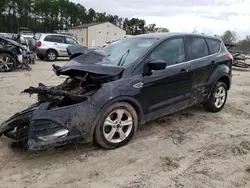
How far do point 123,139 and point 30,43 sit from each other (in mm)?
13667

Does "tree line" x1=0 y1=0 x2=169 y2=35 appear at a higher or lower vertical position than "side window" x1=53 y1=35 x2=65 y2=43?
higher

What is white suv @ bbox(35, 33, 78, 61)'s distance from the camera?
1489cm

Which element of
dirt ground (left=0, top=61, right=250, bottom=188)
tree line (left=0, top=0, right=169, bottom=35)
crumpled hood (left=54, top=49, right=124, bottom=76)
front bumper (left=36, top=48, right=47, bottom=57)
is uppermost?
tree line (left=0, top=0, right=169, bottom=35)

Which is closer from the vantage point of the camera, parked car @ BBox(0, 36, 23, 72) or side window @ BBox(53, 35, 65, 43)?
parked car @ BBox(0, 36, 23, 72)

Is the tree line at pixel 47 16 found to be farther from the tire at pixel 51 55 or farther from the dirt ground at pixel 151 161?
the dirt ground at pixel 151 161

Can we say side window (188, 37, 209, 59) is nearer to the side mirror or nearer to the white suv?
the side mirror

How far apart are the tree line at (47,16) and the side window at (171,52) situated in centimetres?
5351

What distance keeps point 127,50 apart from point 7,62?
7.90m

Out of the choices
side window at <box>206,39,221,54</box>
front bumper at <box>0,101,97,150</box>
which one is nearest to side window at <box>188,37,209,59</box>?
side window at <box>206,39,221,54</box>

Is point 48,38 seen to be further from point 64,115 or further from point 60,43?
point 64,115

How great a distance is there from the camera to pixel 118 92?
3.31 metres

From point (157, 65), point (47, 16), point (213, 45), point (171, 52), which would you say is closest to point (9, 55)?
point (171, 52)

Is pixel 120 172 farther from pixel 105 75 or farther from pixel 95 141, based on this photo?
pixel 105 75

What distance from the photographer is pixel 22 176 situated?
2.80m
